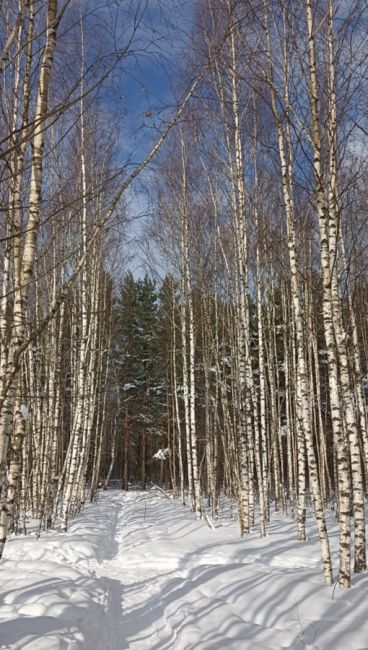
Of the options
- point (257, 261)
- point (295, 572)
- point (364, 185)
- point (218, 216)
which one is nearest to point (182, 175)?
point (218, 216)

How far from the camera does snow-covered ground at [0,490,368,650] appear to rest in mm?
3719

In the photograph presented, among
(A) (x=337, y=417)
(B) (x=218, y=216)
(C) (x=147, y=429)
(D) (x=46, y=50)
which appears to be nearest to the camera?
(D) (x=46, y=50)

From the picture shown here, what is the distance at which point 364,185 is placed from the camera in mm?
11633

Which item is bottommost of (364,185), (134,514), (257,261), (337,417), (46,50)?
(134,514)

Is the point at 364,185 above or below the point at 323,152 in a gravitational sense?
above

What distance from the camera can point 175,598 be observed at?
5066mm

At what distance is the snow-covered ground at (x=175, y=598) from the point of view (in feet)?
12.2

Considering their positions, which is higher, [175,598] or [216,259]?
[216,259]

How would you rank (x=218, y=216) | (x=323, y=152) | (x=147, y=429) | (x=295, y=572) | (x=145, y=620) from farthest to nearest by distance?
1. (x=147, y=429)
2. (x=218, y=216)
3. (x=323, y=152)
4. (x=295, y=572)
5. (x=145, y=620)

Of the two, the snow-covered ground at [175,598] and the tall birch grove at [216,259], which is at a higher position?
the tall birch grove at [216,259]

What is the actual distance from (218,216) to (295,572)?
811 cm

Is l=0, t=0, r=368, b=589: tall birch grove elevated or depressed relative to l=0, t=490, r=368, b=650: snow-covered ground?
elevated

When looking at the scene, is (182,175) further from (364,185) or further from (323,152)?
(323,152)

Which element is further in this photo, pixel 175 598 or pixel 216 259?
pixel 216 259
